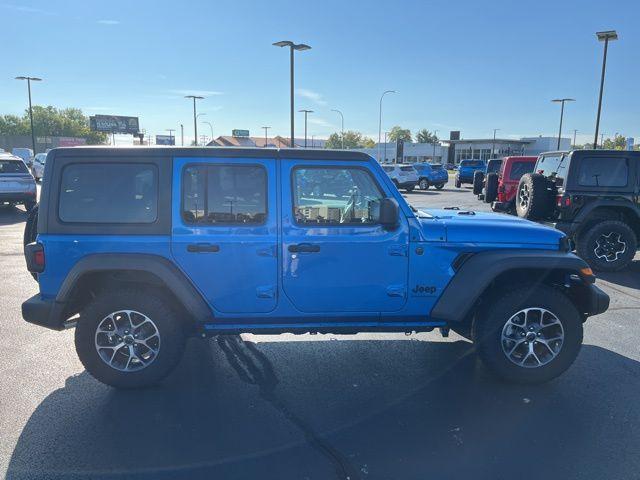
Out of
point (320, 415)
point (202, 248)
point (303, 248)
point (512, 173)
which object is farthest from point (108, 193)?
point (512, 173)

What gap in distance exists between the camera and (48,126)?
91375 millimetres

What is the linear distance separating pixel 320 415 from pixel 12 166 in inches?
554

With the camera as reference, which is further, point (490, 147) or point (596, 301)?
point (490, 147)

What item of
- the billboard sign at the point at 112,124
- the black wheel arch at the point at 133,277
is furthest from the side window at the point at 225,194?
the billboard sign at the point at 112,124

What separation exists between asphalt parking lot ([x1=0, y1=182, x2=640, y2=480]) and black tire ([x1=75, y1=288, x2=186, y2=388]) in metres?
0.15

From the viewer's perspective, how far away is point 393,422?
3.34 metres

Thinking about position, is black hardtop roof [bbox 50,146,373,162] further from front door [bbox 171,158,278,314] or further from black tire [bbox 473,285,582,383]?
black tire [bbox 473,285,582,383]

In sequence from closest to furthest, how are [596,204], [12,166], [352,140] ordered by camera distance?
[596,204] → [12,166] → [352,140]

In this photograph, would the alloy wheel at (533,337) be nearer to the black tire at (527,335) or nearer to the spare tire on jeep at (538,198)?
the black tire at (527,335)

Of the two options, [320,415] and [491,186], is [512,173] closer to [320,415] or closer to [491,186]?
[491,186]

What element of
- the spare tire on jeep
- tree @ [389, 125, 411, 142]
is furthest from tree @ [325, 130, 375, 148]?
the spare tire on jeep

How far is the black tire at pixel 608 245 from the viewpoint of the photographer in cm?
774

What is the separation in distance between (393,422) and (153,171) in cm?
258

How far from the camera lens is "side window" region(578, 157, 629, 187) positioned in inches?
307
